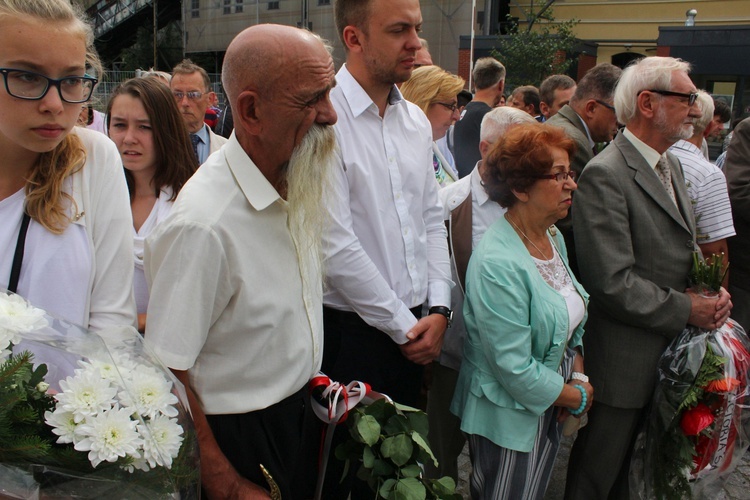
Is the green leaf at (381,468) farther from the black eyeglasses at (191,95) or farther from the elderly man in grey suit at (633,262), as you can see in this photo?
the black eyeglasses at (191,95)

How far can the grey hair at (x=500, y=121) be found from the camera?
10.3ft

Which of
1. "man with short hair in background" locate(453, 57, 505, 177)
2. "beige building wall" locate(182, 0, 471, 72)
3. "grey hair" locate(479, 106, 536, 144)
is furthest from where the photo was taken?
"beige building wall" locate(182, 0, 471, 72)

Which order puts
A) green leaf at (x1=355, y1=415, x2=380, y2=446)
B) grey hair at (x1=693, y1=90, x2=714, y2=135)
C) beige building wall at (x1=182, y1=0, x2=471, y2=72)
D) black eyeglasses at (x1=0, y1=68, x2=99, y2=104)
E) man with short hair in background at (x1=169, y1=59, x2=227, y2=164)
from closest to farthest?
1. black eyeglasses at (x1=0, y1=68, x2=99, y2=104)
2. green leaf at (x1=355, y1=415, x2=380, y2=446)
3. man with short hair in background at (x1=169, y1=59, x2=227, y2=164)
4. grey hair at (x1=693, y1=90, x2=714, y2=135)
5. beige building wall at (x1=182, y1=0, x2=471, y2=72)

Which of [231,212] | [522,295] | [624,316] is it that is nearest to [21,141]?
[231,212]

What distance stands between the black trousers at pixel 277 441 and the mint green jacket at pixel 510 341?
0.83m

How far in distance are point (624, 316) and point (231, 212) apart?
77.0 inches

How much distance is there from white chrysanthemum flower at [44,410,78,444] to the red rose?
258 centimetres

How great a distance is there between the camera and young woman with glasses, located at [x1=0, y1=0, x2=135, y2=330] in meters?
1.38

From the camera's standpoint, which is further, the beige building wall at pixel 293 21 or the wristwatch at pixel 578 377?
the beige building wall at pixel 293 21

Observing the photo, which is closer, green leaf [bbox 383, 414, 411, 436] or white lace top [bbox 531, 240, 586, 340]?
green leaf [bbox 383, 414, 411, 436]

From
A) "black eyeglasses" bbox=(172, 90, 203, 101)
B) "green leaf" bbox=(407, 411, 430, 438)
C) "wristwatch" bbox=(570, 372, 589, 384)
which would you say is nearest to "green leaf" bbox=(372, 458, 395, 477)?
"green leaf" bbox=(407, 411, 430, 438)

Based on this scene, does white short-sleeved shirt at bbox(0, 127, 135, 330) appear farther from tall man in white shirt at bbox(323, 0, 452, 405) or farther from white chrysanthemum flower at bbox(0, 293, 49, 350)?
tall man in white shirt at bbox(323, 0, 452, 405)

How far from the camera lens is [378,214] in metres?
2.37

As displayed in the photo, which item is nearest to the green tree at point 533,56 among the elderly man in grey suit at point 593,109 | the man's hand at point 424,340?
the elderly man in grey suit at point 593,109
